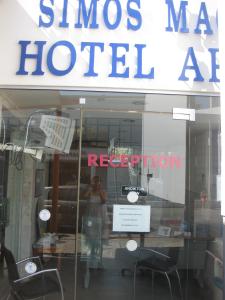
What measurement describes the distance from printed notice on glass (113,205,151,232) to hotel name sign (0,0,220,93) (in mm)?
1344

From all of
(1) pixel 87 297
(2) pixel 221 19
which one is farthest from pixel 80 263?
(2) pixel 221 19

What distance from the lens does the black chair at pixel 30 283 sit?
4.83 metres

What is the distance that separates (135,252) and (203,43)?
2.47 metres

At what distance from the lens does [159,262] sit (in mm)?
5324

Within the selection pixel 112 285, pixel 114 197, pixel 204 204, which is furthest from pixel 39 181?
pixel 204 204

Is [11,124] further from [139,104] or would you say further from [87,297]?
[87,297]

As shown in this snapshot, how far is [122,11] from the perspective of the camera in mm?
5203

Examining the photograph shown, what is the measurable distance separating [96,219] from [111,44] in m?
1.97

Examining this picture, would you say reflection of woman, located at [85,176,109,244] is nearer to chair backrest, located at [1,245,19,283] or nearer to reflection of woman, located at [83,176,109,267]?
reflection of woman, located at [83,176,109,267]

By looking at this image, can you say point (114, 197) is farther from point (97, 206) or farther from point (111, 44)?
point (111, 44)

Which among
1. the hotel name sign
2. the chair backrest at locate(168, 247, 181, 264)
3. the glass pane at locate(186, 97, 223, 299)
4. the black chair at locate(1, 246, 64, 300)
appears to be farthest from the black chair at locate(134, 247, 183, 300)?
the hotel name sign

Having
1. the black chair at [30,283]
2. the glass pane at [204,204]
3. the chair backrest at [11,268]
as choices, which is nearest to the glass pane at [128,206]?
the glass pane at [204,204]

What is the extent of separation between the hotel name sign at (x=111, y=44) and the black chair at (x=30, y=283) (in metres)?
1.95

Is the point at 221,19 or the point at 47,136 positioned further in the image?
the point at 47,136
